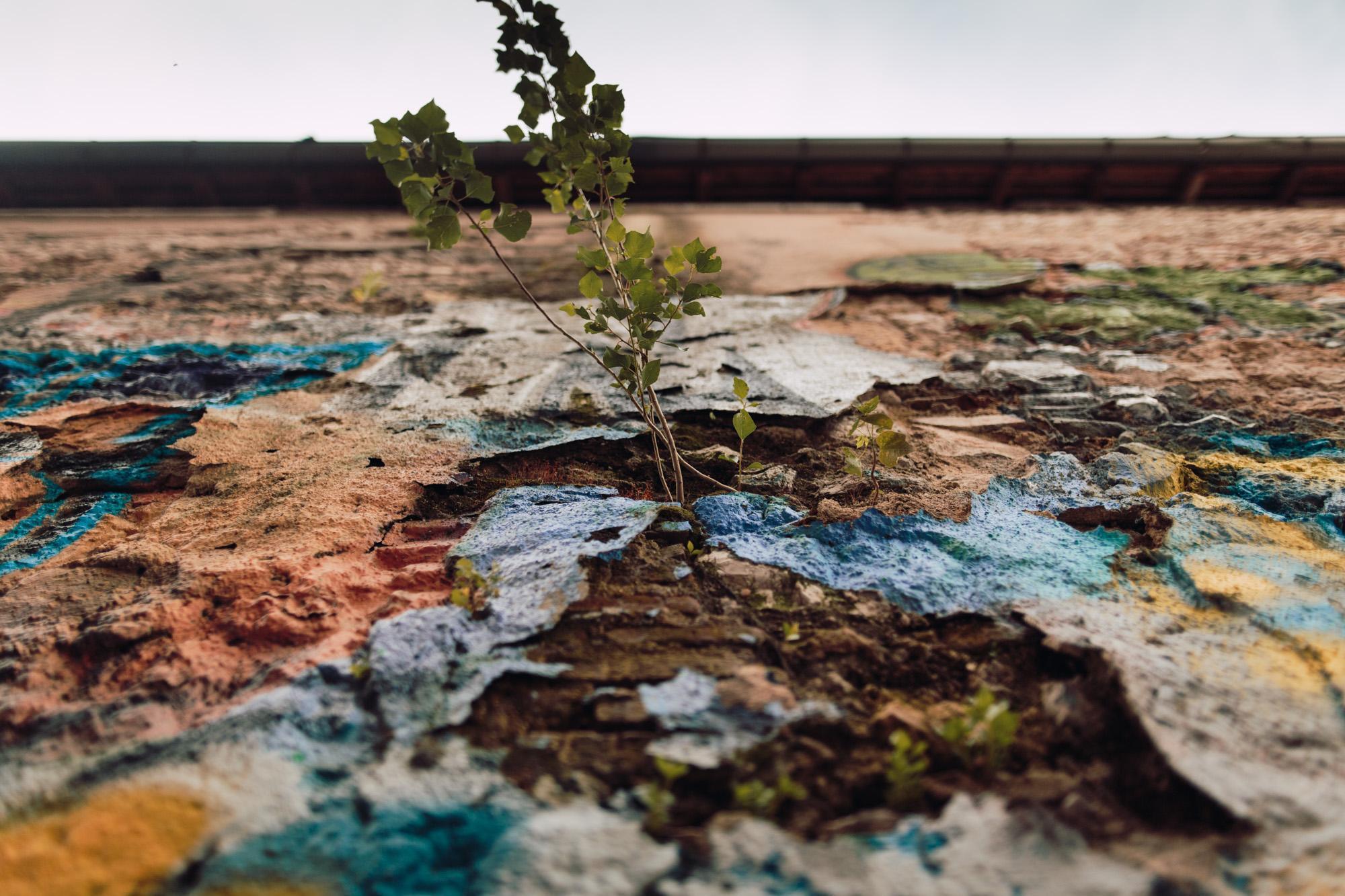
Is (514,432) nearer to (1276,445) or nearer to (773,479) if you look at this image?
(773,479)

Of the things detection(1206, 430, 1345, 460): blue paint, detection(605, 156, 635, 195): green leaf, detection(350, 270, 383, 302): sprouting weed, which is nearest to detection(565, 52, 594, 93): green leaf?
detection(605, 156, 635, 195): green leaf

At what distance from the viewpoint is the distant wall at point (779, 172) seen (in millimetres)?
3760

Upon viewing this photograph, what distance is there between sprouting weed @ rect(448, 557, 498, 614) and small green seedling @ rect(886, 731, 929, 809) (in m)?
0.64

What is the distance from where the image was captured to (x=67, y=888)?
0.72 metres

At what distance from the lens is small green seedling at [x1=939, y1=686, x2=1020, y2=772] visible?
32.9 inches

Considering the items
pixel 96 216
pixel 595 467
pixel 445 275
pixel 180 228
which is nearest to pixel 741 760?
pixel 595 467

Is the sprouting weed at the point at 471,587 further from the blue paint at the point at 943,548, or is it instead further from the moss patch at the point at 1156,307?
the moss patch at the point at 1156,307

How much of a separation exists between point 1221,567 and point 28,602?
2002mm

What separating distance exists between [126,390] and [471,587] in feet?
4.94

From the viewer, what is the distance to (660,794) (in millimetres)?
797

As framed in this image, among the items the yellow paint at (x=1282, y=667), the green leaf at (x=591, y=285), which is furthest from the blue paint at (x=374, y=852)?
the yellow paint at (x=1282, y=667)

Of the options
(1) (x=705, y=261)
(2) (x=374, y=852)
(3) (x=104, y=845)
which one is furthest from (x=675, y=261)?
(3) (x=104, y=845)

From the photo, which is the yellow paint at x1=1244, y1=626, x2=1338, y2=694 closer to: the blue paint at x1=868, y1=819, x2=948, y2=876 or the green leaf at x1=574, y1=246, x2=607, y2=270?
the blue paint at x1=868, y1=819, x2=948, y2=876

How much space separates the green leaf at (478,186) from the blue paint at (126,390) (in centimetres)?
99
